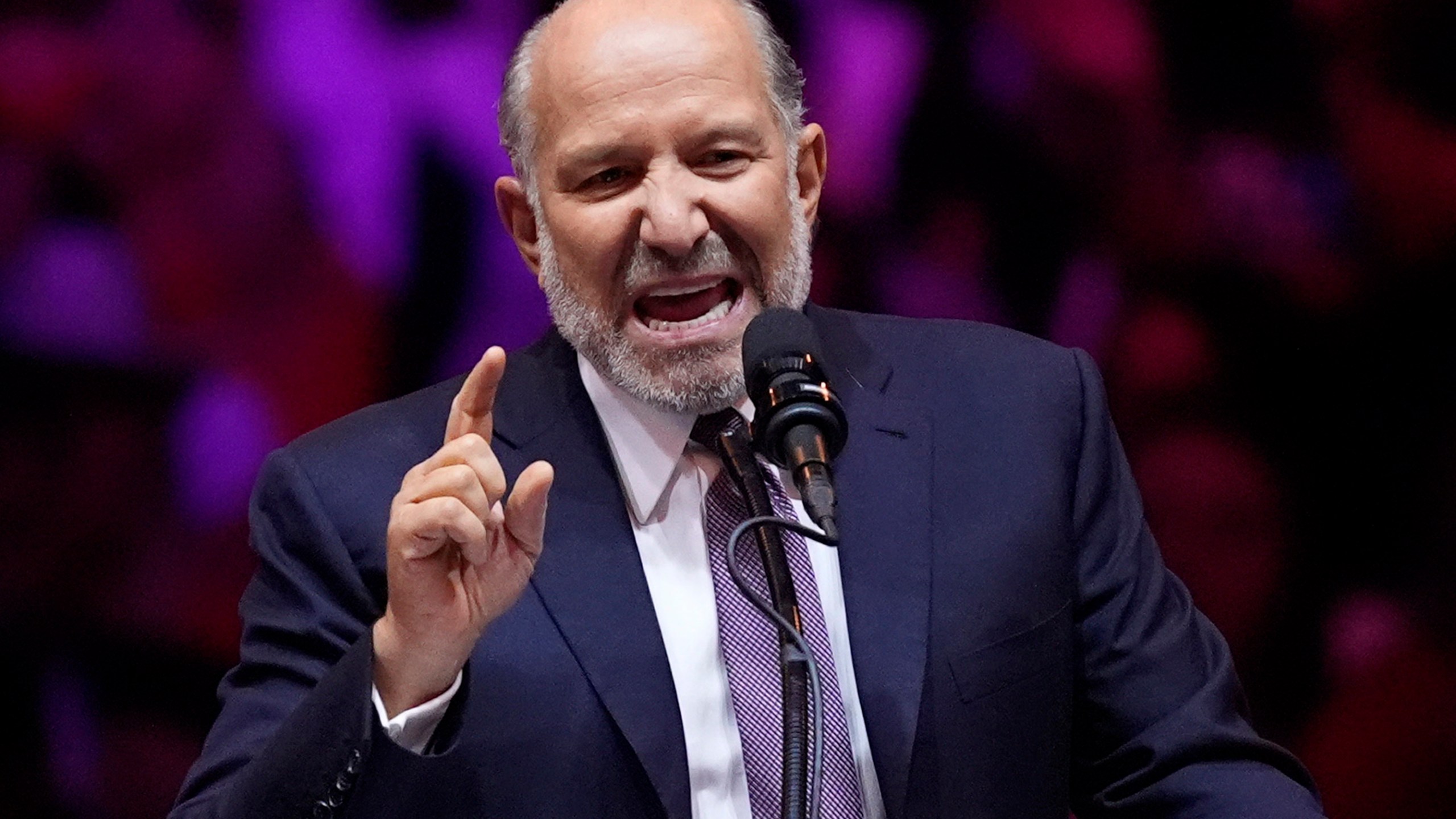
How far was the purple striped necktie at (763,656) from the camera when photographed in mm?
1911

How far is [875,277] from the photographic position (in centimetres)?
274

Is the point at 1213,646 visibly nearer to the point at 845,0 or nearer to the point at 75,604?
the point at 845,0

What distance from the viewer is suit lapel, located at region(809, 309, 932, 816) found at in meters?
1.96

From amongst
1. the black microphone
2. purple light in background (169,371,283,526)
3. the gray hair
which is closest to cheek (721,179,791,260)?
the gray hair

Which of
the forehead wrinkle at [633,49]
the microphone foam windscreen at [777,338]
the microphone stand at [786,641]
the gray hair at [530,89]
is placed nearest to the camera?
the microphone stand at [786,641]

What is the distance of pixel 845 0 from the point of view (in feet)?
8.83

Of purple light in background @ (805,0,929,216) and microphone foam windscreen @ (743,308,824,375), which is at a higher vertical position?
microphone foam windscreen @ (743,308,824,375)

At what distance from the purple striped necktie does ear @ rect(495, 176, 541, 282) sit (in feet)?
1.36

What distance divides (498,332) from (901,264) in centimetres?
65

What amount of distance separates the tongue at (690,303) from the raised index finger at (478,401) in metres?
0.40

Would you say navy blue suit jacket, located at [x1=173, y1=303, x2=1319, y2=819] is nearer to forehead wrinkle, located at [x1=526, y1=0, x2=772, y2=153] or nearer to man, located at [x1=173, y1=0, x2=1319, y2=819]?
man, located at [x1=173, y1=0, x2=1319, y2=819]

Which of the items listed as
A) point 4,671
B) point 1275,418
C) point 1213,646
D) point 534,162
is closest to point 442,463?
point 534,162

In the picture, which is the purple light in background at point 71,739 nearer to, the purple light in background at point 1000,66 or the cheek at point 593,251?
the cheek at point 593,251

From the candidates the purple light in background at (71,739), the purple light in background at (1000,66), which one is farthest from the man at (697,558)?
the purple light in background at (71,739)
